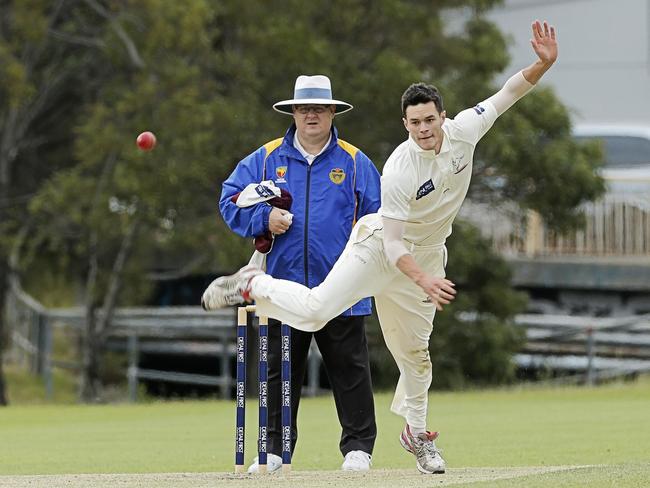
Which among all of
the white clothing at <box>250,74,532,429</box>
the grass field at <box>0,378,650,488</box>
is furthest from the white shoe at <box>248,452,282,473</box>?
the white clothing at <box>250,74,532,429</box>

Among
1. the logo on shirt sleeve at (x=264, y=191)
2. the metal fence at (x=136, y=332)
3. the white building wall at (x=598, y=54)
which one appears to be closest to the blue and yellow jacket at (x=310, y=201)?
the logo on shirt sleeve at (x=264, y=191)

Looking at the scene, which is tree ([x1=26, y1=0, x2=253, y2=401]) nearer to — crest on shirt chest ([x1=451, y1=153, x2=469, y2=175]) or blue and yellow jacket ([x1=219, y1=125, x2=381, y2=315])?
blue and yellow jacket ([x1=219, y1=125, x2=381, y2=315])

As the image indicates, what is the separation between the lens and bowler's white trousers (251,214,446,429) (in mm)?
7156

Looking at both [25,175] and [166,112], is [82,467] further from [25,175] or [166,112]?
[25,175]

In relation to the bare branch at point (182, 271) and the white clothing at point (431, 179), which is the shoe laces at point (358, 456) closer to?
the white clothing at point (431, 179)

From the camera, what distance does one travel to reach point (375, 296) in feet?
24.3

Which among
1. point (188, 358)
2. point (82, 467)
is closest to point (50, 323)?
point (188, 358)

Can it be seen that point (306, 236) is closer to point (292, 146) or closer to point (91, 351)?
point (292, 146)

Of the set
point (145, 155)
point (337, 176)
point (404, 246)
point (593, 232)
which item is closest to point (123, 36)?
point (145, 155)

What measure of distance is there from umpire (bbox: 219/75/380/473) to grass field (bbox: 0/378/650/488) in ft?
1.46

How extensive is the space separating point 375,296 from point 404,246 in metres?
0.43

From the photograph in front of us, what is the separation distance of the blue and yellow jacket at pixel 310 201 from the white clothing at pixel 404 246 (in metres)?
0.32

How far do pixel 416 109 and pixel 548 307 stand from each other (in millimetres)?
16591

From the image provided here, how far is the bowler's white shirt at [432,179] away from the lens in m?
7.05
